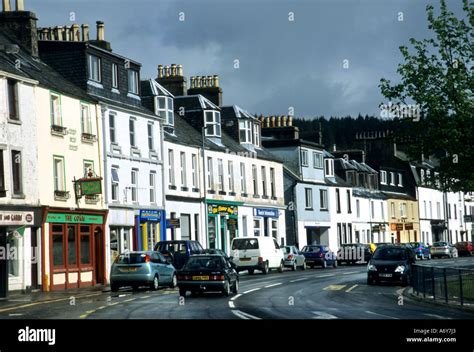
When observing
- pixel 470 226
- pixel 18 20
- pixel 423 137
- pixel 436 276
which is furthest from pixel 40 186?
pixel 470 226

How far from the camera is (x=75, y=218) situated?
147ft

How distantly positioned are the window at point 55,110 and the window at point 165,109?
52.0 feet

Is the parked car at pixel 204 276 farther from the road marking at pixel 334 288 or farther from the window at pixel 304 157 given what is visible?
the window at pixel 304 157

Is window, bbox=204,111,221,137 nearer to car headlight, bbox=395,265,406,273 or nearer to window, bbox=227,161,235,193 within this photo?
window, bbox=227,161,235,193

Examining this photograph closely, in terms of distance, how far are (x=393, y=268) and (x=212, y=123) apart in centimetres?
3083

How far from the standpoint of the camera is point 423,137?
108 ft

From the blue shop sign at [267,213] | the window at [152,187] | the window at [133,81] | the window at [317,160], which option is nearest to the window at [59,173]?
the window at [152,187]

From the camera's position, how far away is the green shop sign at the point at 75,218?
42.4 metres

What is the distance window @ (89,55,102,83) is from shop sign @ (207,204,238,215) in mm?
16412

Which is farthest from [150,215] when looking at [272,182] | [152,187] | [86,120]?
[272,182]

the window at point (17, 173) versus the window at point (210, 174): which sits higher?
the window at point (210, 174)

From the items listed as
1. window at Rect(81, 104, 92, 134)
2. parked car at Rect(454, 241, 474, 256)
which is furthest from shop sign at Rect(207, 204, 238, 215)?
parked car at Rect(454, 241, 474, 256)

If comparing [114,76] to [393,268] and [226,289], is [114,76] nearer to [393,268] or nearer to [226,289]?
[393,268]

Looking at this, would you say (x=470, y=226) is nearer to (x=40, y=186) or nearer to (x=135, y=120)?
(x=135, y=120)
